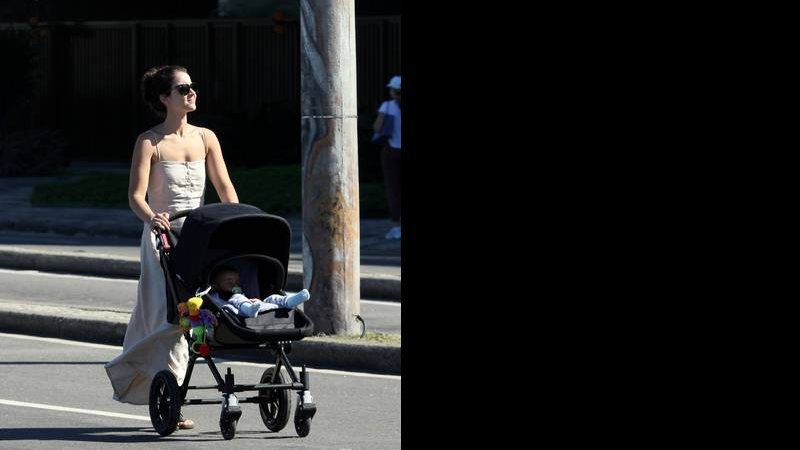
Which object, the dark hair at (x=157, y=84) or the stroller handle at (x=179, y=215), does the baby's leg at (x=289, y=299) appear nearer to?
the stroller handle at (x=179, y=215)

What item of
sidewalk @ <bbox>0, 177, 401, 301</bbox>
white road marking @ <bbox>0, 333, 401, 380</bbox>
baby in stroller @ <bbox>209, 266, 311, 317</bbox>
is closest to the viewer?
baby in stroller @ <bbox>209, 266, 311, 317</bbox>

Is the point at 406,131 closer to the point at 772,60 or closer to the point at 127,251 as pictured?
the point at 772,60

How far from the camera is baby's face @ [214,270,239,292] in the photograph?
7.06 meters

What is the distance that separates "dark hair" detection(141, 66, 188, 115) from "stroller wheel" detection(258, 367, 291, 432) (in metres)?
1.36

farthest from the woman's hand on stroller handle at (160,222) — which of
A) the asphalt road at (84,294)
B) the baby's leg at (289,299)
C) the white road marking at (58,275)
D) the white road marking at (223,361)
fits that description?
the white road marking at (58,275)

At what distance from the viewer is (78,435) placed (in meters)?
7.30

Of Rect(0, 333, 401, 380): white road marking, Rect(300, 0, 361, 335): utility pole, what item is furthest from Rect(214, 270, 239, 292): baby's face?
Rect(300, 0, 361, 335): utility pole

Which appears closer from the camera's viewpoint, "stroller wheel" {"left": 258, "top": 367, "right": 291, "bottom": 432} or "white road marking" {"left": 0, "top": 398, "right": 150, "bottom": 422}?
"stroller wheel" {"left": 258, "top": 367, "right": 291, "bottom": 432}

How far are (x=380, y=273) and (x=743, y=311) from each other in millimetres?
12161

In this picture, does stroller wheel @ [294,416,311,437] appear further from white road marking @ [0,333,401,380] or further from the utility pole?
the utility pole

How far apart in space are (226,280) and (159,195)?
731 millimetres

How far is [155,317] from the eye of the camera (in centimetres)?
762

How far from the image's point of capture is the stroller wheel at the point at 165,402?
23.4 feet

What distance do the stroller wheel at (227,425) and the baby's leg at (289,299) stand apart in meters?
0.52
